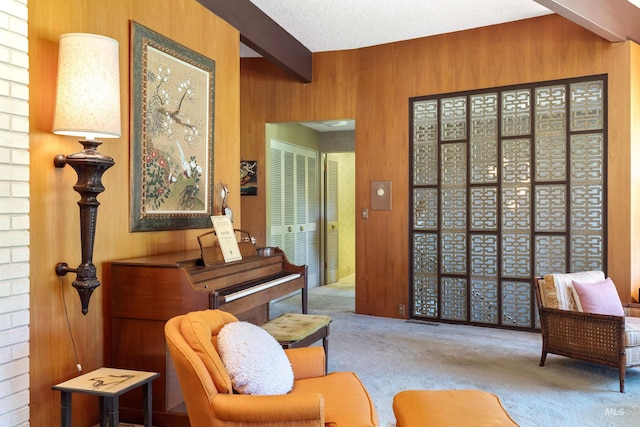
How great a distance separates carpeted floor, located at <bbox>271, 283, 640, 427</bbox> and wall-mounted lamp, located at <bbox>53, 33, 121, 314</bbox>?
6.26 feet

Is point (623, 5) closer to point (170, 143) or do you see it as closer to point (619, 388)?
point (619, 388)

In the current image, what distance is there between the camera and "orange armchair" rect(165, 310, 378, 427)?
174 centimetres

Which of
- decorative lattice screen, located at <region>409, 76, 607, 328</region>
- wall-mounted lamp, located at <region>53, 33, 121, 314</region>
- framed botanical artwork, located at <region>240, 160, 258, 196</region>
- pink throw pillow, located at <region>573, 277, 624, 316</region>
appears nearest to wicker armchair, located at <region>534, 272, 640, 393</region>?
pink throw pillow, located at <region>573, 277, 624, 316</region>

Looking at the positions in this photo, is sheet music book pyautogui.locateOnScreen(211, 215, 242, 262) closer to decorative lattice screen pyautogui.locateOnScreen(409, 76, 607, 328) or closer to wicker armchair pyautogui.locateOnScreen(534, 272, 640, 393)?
wicker armchair pyautogui.locateOnScreen(534, 272, 640, 393)

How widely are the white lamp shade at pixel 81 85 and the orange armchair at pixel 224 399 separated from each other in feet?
3.62

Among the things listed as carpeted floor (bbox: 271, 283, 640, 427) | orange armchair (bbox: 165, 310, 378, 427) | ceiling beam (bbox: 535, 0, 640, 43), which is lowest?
carpeted floor (bbox: 271, 283, 640, 427)

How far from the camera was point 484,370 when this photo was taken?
3.70 metres

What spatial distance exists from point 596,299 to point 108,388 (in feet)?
10.9

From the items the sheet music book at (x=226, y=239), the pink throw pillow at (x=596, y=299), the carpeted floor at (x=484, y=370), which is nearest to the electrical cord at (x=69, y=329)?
the sheet music book at (x=226, y=239)

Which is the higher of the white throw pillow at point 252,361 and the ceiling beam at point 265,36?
the ceiling beam at point 265,36

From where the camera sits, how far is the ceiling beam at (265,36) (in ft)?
13.4

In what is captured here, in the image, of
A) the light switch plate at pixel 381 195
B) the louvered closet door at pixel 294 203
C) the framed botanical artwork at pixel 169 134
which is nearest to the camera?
the framed botanical artwork at pixel 169 134

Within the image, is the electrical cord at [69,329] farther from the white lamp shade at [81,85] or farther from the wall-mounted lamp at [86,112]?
the white lamp shade at [81,85]

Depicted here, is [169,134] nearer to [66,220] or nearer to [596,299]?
[66,220]
